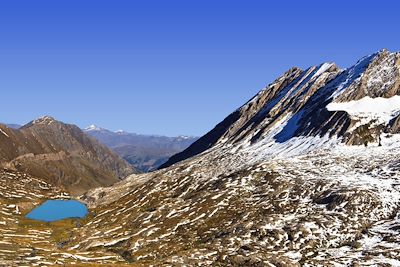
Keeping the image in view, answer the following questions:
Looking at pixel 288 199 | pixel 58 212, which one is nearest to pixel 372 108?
pixel 288 199

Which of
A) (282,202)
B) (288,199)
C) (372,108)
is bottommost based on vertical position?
(282,202)

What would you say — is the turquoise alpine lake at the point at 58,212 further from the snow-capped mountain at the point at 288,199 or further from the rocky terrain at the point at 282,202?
the snow-capped mountain at the point at 288,199

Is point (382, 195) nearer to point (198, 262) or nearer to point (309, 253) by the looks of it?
point (309, 253)

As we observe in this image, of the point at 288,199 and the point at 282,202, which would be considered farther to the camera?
the point at 288,199

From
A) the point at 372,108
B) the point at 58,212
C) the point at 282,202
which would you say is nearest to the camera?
the point at 282,202

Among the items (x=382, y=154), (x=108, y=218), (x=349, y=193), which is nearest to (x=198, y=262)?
(x=349, y=193)

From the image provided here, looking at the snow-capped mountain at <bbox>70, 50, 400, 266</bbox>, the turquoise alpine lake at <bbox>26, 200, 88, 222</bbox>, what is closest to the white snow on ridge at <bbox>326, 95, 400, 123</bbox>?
the snow-capped mountain at <bbox>70, 50, 400, 266</bbox>

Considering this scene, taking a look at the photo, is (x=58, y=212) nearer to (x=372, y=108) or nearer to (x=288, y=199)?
(x=288, y=199)
